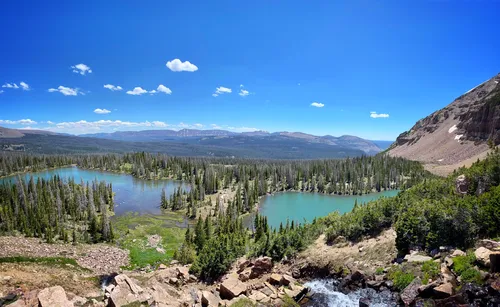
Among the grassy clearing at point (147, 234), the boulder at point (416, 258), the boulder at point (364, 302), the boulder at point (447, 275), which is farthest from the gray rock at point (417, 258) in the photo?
the grassy clearing at point (147, 234)

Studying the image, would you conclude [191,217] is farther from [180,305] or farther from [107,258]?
[180,305]

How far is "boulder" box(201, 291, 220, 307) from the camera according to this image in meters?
22.2

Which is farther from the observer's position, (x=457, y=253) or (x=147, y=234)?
(x=147, y=234)

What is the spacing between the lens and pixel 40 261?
38.4 m

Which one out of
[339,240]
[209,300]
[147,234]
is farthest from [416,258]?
[147,234]

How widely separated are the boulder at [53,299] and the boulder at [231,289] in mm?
11626

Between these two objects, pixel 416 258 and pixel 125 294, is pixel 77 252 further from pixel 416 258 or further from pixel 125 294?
pixel 416 258

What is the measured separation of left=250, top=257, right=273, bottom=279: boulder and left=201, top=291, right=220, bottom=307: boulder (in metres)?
6.64

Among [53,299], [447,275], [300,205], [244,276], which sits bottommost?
[300,205]

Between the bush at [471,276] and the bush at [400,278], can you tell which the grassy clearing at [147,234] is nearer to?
the bush at [400,278]

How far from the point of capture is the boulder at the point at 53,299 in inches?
768

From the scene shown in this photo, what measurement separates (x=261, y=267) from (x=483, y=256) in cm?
1922

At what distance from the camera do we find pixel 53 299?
20.1 metres

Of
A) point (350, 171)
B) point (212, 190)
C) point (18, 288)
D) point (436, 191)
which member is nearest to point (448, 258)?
point (436, 191)
